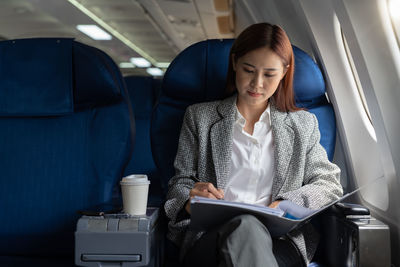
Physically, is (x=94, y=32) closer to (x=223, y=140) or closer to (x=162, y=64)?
(x=162, y=64)

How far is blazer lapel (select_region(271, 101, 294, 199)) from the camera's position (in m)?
1.96

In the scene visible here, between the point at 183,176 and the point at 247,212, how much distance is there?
482 millimetres

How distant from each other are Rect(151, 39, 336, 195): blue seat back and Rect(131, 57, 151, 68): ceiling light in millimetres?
12081

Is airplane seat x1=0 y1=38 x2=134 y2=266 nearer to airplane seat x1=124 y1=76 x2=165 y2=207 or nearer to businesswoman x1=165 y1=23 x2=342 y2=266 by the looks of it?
businesswoman x1=165 y1=23 x2=342 y2=266

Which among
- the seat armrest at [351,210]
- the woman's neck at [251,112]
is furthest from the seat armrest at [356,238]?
the woman's neck at [251,112]

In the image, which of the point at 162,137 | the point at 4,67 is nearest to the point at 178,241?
the point at 162,137

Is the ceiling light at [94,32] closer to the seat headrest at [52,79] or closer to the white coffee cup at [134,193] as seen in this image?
the seat headrest at [52,79]

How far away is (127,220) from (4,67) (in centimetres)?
106

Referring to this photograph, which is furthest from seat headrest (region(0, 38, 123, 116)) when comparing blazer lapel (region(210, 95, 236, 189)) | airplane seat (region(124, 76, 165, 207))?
airplane seat (region(124, 76, 165, 207))

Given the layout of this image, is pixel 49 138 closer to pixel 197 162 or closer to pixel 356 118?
pixel 197 162

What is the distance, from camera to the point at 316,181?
1922 mm

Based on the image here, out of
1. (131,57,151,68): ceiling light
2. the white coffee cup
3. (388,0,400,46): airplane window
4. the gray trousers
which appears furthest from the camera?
(131,57,151,68): ceiling light

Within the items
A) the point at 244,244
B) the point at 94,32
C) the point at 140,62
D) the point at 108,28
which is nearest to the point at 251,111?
the point at 244,244

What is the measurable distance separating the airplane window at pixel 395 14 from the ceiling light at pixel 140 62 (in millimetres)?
12530
